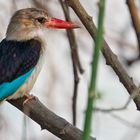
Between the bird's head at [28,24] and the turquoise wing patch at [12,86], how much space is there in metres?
0.41

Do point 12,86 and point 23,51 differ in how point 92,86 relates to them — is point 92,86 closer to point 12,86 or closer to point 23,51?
point 12,86

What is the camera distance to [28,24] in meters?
3.37

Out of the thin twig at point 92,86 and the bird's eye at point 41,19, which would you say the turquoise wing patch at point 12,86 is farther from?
the thin twig at point 92,86

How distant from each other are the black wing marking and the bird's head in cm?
9

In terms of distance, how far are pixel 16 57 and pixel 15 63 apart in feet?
0.17

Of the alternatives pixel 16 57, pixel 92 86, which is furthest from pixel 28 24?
pixel 92 86

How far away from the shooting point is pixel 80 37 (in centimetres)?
429

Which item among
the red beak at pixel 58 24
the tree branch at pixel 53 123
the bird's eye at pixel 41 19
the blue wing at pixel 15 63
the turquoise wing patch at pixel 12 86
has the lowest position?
the tree branch at pixel 53 123

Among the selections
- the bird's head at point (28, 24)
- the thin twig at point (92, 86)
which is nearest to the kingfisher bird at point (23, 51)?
the bird's head at point (28, 24)

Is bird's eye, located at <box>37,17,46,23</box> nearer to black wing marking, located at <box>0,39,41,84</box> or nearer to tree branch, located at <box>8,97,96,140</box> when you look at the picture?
black wing marking, located at <box>0,39,41,84</box>

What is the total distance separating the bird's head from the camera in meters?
3.27

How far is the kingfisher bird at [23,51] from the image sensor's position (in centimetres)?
282

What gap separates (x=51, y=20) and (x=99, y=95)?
2002mm

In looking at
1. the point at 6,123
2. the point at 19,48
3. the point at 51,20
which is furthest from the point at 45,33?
the point at 6,123
